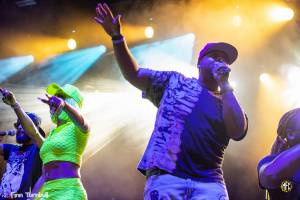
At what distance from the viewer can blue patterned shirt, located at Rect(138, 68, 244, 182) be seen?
2352 millimetres

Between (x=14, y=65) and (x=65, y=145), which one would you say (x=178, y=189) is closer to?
(x=65, y=145)

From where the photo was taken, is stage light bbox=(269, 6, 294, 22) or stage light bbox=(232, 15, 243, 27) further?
stage light bbox=(232, 15, 243, 27)

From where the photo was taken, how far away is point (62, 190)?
10.4ft

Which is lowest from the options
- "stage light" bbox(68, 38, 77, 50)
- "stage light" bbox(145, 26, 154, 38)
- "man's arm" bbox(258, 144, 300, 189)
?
"man's arm" bbox(258, 144, 300, 189)

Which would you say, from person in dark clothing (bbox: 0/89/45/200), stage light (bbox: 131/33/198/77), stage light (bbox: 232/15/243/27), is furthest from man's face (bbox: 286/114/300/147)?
stage light (bbox: 131/33/198/77)

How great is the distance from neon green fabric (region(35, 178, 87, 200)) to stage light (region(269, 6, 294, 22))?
642cm

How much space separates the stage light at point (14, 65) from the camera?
9.20 m

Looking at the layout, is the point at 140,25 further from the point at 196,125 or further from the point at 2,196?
the point at 196,125

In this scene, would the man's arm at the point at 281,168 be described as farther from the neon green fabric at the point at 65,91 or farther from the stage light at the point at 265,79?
the stage light at the point at 265,79

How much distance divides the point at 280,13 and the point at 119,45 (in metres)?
6.58

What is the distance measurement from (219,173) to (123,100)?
25.6 feet

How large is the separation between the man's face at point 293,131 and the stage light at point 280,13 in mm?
6509

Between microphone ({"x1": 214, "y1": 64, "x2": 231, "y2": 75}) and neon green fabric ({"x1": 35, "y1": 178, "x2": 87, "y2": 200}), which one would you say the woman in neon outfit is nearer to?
neon green fabric ({"x1": 35, "y1": 178, "x2": 87, "y2": 200})

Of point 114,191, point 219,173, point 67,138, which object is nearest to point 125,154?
point 114,191
